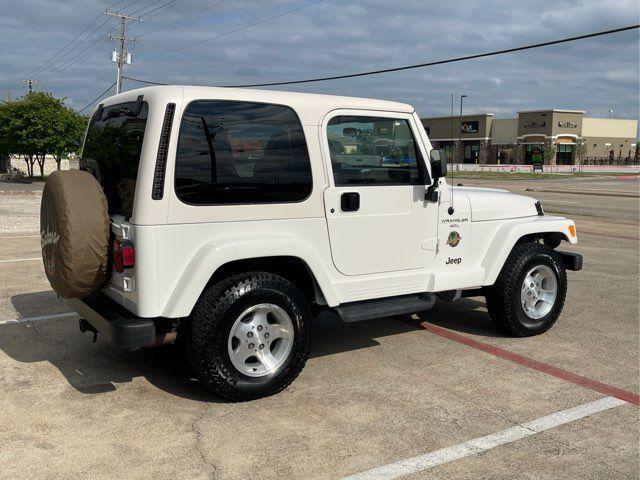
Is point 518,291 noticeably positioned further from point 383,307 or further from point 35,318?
point 35,318

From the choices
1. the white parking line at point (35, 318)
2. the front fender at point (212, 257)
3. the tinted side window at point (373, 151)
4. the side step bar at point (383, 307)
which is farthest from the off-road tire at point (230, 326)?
the white parking line at point (35, 318)

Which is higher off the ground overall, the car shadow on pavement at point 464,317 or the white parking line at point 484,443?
the car shadow on pavement at point 464,317

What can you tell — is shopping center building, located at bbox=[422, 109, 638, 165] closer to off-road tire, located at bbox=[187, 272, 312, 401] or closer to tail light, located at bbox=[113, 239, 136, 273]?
off-road tire, located at bbox=[187, 272, 312, 401]

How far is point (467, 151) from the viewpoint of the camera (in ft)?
295

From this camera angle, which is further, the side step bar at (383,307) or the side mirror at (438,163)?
the side mirror at (438,163)

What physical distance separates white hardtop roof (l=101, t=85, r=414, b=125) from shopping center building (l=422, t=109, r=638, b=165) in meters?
76.1

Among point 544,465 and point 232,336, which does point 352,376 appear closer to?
point 232,336

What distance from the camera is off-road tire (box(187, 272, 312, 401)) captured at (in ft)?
12.7

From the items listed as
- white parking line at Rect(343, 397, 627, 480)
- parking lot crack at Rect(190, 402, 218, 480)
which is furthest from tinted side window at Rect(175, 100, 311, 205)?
white parking line at Rect(343, 397, 627, 480)

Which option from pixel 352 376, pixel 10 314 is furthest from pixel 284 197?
pixel 10 314

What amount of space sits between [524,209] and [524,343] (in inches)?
50.0

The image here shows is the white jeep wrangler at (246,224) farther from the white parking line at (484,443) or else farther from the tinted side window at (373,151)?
the white parking line at (484,443)

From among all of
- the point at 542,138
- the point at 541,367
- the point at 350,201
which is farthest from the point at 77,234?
the point at 542,138

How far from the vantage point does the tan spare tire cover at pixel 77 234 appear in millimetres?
3748
